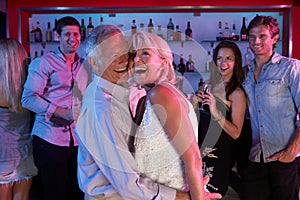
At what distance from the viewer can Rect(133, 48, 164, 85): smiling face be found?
44.9 inches

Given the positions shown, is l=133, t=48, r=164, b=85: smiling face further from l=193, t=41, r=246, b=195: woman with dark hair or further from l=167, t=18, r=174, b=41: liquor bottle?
l=167, t=18, r=174, b=41: liquor bottle

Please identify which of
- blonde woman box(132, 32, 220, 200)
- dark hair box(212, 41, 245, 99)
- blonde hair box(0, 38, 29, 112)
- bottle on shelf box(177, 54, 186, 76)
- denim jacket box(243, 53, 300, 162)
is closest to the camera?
blonde woman box(132, 32, 220, 200)

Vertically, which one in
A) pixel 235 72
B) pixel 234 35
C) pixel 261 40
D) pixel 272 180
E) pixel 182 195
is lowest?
pixel 272 180

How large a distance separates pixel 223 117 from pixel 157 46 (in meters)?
1.00

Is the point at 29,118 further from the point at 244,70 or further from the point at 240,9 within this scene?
the point at 240,9

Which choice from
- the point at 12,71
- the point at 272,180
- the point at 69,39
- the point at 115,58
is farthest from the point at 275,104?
the point at 12,71

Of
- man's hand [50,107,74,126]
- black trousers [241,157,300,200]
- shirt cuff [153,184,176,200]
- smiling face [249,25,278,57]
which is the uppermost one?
smiling face [249,25,278,57]

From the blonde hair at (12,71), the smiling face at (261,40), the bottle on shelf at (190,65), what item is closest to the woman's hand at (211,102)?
the smiling face at (261,40)

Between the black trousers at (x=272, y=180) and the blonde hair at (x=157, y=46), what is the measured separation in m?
1.08

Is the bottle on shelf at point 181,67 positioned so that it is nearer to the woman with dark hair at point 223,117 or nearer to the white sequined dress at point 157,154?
the woman with dark hair at point 223,117

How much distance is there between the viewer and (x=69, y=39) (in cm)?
232

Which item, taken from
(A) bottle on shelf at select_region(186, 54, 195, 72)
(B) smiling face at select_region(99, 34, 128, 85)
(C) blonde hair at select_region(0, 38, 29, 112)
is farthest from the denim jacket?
(A) bottle on shelf at select_region(186, 54, 195, 72)

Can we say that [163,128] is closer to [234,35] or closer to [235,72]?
[235,72]

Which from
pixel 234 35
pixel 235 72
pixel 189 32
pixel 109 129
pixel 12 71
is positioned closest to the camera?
pixel 109 129
